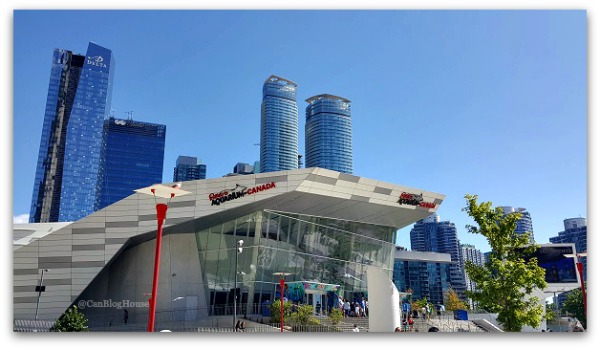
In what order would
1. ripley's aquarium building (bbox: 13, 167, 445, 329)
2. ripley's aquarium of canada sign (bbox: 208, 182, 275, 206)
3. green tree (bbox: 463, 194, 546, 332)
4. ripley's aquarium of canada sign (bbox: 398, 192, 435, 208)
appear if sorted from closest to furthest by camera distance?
1. green tree (bbox: 463, 194, 546, 332)
2. ripley's aquarium of canada sign (bbox: 208, 182, 275, 206)
3. ripley's aquarium building (bbox: 13, 167, 445, 329)
4. ripley's aquarium of canada sign (bbox: 398, 192, 435, 208)

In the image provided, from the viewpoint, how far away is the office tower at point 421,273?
12112 centimetres

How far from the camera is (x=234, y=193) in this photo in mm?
33531

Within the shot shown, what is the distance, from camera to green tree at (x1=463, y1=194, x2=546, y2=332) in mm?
20672

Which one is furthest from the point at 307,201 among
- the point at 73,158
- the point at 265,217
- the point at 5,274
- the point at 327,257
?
the point at 73,158

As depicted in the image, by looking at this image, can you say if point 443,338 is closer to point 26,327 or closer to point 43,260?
point 26,327

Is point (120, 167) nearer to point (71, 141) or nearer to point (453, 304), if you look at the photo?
point (71, 141)

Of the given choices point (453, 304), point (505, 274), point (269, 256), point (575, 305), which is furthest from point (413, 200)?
point (575, 305)

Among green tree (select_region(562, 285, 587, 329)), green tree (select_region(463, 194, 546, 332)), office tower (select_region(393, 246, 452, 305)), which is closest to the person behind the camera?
green tree (select_region(463, 194, 546, 332))

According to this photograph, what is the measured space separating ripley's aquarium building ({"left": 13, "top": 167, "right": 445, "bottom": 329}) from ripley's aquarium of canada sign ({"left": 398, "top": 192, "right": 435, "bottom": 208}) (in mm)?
488

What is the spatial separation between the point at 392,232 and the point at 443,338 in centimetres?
3038

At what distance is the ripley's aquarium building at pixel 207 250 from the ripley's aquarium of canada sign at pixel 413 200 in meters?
Result: 0.49

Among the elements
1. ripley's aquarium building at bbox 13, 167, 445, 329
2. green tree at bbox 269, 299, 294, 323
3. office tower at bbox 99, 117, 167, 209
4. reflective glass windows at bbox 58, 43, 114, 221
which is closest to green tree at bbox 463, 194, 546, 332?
ripley's aquarium building at bbox 13, 167, 445, 329

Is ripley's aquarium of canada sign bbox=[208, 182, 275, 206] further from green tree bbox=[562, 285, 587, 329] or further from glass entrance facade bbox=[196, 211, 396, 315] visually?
green tree bbox=[562, 285, 587, 329]

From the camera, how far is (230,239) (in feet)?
117
